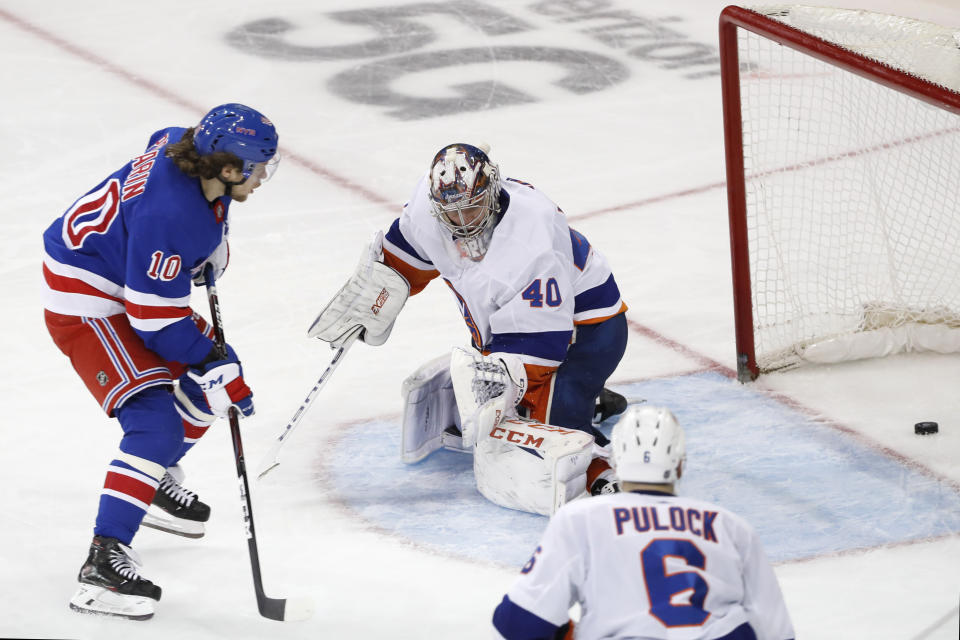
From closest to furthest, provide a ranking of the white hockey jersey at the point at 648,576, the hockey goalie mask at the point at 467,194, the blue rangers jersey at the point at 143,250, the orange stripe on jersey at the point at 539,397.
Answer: the white hockey jersey at the point at 648,576 < the blue rangers jersey at the point at 143,250 < the hockey goalie mask at the point at 467,194 < the orange stripe on jersey at the point at 539,397

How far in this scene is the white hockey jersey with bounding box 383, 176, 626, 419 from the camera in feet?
11.4

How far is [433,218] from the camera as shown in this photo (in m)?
3.65

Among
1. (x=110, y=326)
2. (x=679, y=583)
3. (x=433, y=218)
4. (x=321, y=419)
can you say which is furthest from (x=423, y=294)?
(x=679, y=583)

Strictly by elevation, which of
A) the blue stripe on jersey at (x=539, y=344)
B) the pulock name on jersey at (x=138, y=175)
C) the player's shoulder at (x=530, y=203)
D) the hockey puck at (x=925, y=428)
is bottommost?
the hockey puck at (x=925, y=428)

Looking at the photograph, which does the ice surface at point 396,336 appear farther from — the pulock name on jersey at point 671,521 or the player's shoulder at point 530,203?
the pulock name on jersey at point 671,521

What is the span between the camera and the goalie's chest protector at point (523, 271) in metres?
3.47

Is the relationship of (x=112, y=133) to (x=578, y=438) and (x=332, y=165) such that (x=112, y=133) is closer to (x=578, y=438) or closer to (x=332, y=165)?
(x=332, y=165)

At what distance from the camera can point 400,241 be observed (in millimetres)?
3846

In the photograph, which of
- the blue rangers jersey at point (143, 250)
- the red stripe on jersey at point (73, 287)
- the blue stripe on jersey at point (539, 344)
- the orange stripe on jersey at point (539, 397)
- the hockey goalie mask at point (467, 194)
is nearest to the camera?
the blue rangers jersey at point (143, 250)

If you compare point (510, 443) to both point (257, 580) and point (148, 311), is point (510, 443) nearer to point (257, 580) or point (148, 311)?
point (257, 580)

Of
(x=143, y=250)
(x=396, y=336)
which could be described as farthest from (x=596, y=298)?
(x=143, y=250)

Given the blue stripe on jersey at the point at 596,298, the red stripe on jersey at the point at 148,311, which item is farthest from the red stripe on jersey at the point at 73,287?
the blue stripe on jersey at the point at 596,298

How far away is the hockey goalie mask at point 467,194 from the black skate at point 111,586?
106 cm

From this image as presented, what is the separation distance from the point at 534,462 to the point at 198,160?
1.07m
